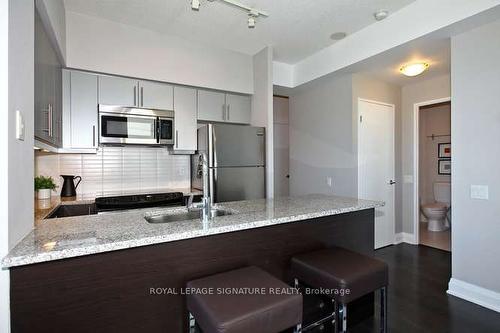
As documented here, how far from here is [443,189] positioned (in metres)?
5.03

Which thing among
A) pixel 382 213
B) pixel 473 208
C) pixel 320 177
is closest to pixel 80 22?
pixel 320 177

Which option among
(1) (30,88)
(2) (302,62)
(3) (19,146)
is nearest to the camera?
(3) (19,146)

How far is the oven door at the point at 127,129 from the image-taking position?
284cm

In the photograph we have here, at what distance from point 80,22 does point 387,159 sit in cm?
420

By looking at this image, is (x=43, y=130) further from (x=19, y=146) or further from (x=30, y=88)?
(x=19, y=146)

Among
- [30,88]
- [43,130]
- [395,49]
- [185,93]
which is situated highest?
[395,49]

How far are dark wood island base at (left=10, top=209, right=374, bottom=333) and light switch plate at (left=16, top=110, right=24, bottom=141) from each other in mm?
543

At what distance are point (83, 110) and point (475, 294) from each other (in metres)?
4.14

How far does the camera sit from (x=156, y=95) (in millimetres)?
3105

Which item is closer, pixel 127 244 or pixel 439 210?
Answer: pixel 127 244

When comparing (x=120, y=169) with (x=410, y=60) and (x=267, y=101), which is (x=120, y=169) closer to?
(x=267, y=101)

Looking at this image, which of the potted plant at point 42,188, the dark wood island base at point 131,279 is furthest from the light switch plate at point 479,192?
the potted plant at point 42,188

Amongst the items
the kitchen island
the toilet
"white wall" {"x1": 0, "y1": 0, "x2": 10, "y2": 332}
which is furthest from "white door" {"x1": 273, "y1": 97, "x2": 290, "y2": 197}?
"white wall" {"x1": 0, "y1": 0, "x2": 10, "y2": 332}

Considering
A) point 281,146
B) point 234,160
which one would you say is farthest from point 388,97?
point 234,160
